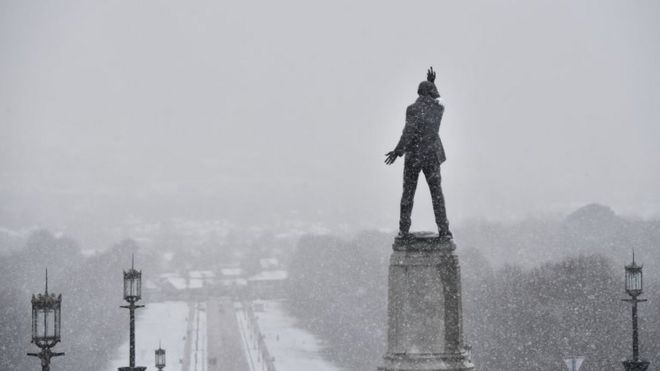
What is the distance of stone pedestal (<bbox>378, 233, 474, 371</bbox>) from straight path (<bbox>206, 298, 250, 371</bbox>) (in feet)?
237

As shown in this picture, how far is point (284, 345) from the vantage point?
112438 millimetres

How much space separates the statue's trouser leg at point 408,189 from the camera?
21016 millimetres

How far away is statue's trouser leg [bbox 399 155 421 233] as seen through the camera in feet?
68.9

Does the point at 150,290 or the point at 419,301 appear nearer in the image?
the point at 419,301

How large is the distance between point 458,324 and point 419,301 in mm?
618

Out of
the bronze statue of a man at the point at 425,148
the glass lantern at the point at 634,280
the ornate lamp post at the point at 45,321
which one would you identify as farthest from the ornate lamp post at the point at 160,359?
the bronze statue of a man at the point at 425,148

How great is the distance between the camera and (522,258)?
14600cm

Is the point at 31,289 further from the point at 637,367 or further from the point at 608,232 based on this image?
the point at 637,367

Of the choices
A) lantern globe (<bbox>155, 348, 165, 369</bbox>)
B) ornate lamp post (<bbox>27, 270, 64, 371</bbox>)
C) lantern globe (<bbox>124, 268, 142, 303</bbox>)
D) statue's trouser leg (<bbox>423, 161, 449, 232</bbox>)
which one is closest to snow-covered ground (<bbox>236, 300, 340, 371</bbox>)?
lantern globe (<bbox>155, 348, 165, 369</bbox>)

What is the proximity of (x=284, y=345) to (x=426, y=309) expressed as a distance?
3642 inches

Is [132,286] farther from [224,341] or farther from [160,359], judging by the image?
[224,341]

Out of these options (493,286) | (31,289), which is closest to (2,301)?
(493,286)

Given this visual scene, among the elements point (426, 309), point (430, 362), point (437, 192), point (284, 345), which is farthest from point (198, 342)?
point (430, 362)

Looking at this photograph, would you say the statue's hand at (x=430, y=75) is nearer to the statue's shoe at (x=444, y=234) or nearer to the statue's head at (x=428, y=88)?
the statue's head at (x=428, y=88)
